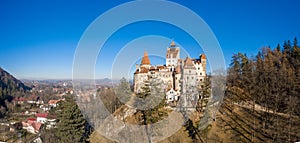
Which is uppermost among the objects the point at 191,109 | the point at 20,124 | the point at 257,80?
the point at 257,80

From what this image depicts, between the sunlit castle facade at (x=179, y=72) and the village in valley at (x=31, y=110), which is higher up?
the sunlit castle facade at (x=179, y=72)

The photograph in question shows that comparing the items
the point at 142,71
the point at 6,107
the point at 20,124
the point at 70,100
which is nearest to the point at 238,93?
the point at 142,71

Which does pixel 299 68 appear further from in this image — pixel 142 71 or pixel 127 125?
pixel 127 125

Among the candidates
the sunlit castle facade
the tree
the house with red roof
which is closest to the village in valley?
the house with red roof

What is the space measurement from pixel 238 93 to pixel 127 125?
6543 mm

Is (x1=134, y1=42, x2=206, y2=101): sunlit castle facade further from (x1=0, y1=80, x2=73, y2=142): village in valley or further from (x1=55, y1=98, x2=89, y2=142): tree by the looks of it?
(x1=0, y1=80, x2=73, y2=142): village in valley

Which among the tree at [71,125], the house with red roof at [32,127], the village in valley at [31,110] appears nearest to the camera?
the tree at [71,125]

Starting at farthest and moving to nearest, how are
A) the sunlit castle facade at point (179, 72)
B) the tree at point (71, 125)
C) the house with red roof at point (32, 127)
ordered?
the house with red roof at point (32, 127) → the sunlit castle facade at point (179, 72) → the tree at point (71, 125)

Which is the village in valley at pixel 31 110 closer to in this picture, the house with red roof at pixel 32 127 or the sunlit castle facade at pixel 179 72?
the house with red roof at pixel 32 127

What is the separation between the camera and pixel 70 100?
13195mm

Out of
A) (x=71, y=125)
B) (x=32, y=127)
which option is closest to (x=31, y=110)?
(x=32, y=127)

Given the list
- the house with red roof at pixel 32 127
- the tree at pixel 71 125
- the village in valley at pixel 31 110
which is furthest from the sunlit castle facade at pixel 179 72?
the house with red roof at pixel 32 127

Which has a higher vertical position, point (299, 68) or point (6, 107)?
point (299, 68)

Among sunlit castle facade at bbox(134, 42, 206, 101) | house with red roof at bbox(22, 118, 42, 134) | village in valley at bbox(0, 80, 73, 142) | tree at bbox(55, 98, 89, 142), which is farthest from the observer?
house with red roof at bbox(22, 118, 42, 134)
